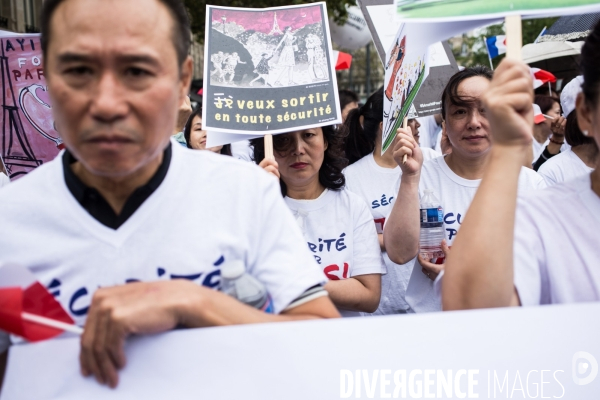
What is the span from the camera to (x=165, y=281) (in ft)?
4.84

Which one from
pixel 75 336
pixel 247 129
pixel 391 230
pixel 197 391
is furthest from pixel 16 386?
pixel 391 230

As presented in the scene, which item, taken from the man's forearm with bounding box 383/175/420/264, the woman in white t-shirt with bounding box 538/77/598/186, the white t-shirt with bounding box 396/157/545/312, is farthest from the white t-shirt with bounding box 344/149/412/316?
the woman in white t-shirt with bounding box 538/77/598/186

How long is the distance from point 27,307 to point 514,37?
1.32m

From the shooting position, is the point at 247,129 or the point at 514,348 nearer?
the point at 514,348

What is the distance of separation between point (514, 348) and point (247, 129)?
1.65 m

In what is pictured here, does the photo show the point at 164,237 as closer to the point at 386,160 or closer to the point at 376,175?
the point at 376,175

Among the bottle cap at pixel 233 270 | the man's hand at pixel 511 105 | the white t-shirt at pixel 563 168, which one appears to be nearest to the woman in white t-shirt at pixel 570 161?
the white t-shirt at pixel 563 168

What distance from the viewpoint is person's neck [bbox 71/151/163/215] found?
161cm

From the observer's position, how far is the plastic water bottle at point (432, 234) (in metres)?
3.17

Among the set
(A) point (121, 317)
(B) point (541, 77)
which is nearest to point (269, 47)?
(A) point (121, 317)

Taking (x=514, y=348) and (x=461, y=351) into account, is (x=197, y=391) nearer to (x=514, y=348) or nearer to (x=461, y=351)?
(x=461, y=351)

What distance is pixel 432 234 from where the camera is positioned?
3.20 meters

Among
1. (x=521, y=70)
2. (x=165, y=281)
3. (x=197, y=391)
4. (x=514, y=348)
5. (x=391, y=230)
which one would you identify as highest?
(x=521, y=70)

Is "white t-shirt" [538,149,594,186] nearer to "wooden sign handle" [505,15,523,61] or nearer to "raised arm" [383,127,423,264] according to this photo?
"raised arm" [383,127,423,264]
